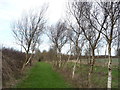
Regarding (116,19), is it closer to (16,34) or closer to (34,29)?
(34,29)

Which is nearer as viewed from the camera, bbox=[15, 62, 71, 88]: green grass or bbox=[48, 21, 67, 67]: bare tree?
bbox=[15, 62, 71, 88]: green grass

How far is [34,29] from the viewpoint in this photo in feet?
89.5

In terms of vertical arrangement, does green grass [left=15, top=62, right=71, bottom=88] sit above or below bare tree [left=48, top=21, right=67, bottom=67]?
below

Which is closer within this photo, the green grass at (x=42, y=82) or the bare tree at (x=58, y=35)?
the green grass at (x=42, y=82)

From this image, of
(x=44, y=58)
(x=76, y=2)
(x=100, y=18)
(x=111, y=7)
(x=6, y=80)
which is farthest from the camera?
(x=44, y=58)

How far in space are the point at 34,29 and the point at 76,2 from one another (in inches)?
497

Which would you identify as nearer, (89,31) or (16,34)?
(89,31)

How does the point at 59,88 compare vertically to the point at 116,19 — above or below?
below

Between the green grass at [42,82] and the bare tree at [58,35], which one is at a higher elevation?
the bare tree at [58,35]

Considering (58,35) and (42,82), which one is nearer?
(42,82)

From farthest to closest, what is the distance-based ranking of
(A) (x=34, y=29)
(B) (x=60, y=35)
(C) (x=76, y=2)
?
(B) (x=60, y=35) < (A) (x=34, y=29) < (C) (x=76, y=2)

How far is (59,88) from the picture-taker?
13797 mm

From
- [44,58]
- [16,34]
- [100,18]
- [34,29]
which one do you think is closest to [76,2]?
[100,18]

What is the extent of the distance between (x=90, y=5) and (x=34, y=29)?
15269 mm
